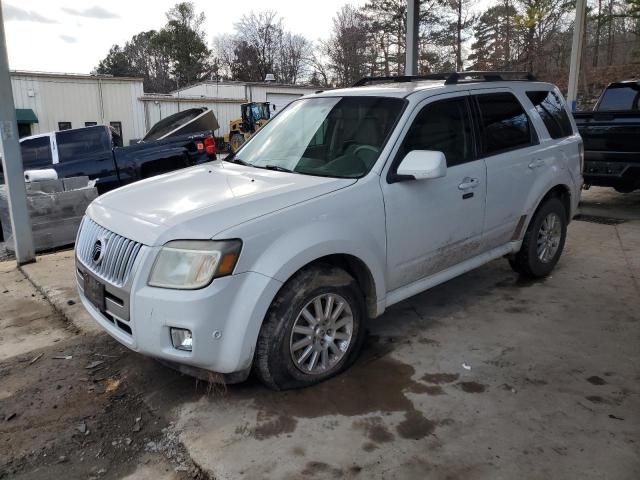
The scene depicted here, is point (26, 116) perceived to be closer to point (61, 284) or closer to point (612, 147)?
point (61, 284)

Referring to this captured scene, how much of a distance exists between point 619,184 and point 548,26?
2786 cm

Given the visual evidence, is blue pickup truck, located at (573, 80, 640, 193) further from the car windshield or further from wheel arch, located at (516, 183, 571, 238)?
the car windshield

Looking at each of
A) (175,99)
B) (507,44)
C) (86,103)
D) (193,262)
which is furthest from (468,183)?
(507,44)

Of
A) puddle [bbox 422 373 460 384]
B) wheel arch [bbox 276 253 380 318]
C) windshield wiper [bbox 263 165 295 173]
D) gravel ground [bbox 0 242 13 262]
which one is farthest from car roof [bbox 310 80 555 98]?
gravel ground [bbox 0 242 13 262]

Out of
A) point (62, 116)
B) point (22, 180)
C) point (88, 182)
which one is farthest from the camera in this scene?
point (62, 116)

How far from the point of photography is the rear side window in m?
4.95

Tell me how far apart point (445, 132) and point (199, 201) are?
1957 millimetres

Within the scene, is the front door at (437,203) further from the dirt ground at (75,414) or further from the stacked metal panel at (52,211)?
the stacked metal panel at (52,211)

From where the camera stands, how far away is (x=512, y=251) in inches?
188

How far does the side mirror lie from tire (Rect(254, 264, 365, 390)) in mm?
779

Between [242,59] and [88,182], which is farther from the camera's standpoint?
[242,59]

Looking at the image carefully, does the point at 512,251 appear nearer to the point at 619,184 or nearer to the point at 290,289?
the point at 290,289

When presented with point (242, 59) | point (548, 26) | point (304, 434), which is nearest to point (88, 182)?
point (304, 434)

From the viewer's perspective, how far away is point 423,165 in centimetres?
338
